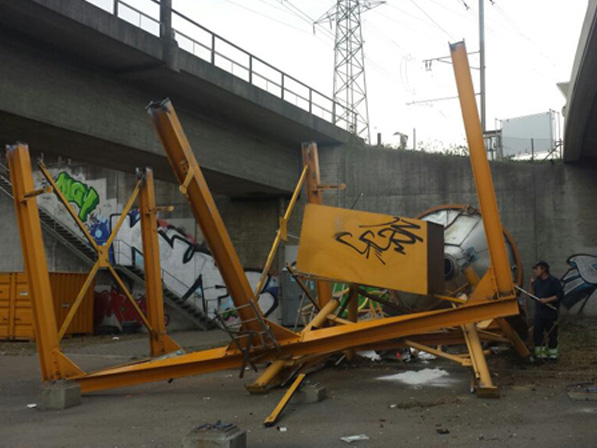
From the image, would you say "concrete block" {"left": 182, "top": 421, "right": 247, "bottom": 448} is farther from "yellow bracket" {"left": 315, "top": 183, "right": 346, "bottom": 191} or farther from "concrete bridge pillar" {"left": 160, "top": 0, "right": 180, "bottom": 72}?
"concrete bridge pillar" {"left": 160, "top": 0, "right": 180, "bottom": 72}

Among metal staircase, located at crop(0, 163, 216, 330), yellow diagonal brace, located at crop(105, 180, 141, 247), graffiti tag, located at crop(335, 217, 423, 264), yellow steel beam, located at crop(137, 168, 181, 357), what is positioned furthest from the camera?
metal staircase, located at crop(0, 163, 216, 330)

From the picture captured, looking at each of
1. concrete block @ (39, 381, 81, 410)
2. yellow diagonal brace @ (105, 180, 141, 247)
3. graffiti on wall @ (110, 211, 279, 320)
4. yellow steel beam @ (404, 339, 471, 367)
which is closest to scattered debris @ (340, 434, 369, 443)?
yellow steel beam @ (404, 339, 471, 367)

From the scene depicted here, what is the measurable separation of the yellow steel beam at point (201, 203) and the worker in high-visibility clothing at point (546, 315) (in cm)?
532

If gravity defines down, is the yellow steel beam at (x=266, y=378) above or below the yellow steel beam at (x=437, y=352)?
below

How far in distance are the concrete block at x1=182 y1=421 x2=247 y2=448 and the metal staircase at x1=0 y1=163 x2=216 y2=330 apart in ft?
56.1

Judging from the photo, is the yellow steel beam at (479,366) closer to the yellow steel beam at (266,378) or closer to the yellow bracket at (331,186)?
the yellow steel beam at (266,378)

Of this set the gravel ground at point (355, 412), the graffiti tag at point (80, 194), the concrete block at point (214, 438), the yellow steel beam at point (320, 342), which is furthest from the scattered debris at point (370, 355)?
the graffiti tag at point (80, 194)

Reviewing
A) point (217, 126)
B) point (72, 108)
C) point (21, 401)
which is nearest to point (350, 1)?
point (217, 126)

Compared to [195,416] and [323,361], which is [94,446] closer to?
[195,416]

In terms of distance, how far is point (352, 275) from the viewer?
8719mm

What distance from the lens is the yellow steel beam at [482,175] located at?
7957 mm

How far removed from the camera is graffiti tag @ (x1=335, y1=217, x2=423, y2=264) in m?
8.58

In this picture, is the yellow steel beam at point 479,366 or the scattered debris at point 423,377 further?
the scattered debris at point 423,377

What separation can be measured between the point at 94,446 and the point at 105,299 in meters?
18.0
